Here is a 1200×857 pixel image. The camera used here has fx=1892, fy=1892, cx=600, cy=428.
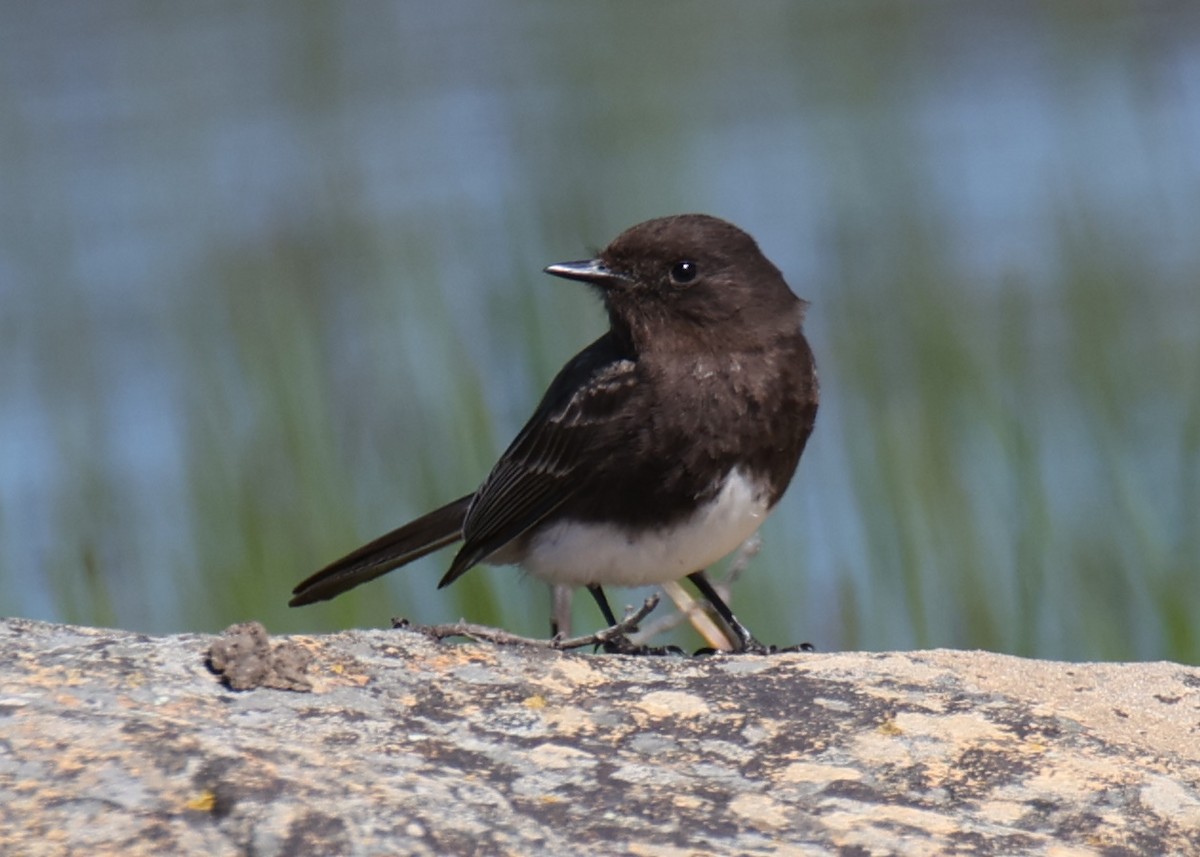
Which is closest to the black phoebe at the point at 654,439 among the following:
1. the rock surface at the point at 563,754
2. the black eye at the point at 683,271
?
the black eye at the point at 683,271

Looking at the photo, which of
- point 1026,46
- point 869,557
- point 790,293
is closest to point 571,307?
point 790,293

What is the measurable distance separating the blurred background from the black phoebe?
0.14m

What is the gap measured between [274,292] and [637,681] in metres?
3.05

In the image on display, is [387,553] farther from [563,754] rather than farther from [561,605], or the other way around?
[563,754]

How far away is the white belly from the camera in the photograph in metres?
5.02

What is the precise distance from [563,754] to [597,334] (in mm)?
3405

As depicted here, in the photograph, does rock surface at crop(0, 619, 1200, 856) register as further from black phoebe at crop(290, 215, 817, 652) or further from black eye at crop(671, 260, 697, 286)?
black eye at crop(671, 260, 697, 286)

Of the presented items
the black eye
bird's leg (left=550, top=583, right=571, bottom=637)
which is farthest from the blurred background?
the black eye

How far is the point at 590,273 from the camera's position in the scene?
5492 millimetres

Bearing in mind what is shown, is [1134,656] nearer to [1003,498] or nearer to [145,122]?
[1003,498]

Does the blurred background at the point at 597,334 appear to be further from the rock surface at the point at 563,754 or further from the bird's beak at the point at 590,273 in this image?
the rock surface at the point at 563,754

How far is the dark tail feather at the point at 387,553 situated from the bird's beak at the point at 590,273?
72cm

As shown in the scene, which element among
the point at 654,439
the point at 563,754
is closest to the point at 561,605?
the point at 654,439

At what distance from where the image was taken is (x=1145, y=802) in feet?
9.91
